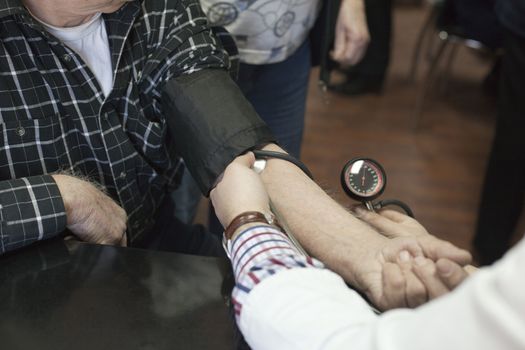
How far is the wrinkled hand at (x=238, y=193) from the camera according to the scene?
3.00 ft

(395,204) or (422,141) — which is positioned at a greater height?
A: (395,204)

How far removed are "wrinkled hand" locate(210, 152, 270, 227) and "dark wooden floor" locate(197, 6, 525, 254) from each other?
1501 millimetres

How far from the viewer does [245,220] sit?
865mm

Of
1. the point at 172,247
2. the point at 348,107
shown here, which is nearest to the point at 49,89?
the point at 172,247

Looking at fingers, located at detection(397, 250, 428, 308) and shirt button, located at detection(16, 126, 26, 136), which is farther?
shirt button, located at detection(16, 126, 26, 136)

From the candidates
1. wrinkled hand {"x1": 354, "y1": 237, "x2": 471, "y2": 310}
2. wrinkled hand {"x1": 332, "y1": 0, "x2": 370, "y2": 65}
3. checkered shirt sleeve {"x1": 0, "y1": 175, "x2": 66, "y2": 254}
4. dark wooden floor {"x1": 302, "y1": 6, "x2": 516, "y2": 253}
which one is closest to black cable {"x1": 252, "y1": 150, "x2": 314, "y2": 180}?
wrinkled hand {"x1": 354, "y1": 237, "x2": 471, "y2": 310}

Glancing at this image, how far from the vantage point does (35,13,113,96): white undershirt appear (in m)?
1.07

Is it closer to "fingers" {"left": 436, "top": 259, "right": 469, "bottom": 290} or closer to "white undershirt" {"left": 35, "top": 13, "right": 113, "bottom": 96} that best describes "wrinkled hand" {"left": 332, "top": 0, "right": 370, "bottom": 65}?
"white undershirt" {"left": 35, "top": 13, "right": 113, "bottom": 96}

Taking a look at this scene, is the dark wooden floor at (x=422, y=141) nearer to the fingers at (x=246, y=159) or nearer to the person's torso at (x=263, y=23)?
the person's torso at (x=263, y=23)

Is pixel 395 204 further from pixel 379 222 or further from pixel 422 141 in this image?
pixel 422 141

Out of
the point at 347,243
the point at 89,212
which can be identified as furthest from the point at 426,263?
the point at 89,212

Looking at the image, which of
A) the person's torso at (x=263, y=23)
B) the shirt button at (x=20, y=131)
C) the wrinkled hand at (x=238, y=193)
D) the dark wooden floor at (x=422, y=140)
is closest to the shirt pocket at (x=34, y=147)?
the shirt button at (x=20, y=131)

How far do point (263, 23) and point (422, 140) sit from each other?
186cm

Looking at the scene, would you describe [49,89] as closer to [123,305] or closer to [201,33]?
[201,33]
